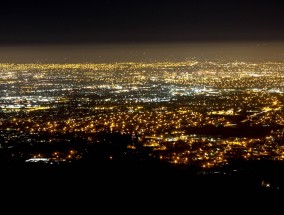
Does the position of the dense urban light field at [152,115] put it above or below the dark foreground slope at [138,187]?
below

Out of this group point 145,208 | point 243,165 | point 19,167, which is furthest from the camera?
point 243,165

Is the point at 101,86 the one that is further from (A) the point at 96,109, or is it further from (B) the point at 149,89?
(A) the point at 96,109

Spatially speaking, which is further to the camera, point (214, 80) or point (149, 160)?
point (214, 80)

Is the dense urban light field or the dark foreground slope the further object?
the dense urban light field

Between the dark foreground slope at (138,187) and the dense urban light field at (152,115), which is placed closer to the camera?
the dark foreground slope at (138,187)

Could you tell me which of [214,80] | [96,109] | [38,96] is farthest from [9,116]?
[214,80]

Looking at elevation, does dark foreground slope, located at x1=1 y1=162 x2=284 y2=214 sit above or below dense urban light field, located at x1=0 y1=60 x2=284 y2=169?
above

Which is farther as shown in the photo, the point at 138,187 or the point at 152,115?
the point at 152,115

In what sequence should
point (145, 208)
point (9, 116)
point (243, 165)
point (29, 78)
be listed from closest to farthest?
point (145, 208), point (243, 165), point (9, 116), point (29, 78)

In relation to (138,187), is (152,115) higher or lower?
lower
